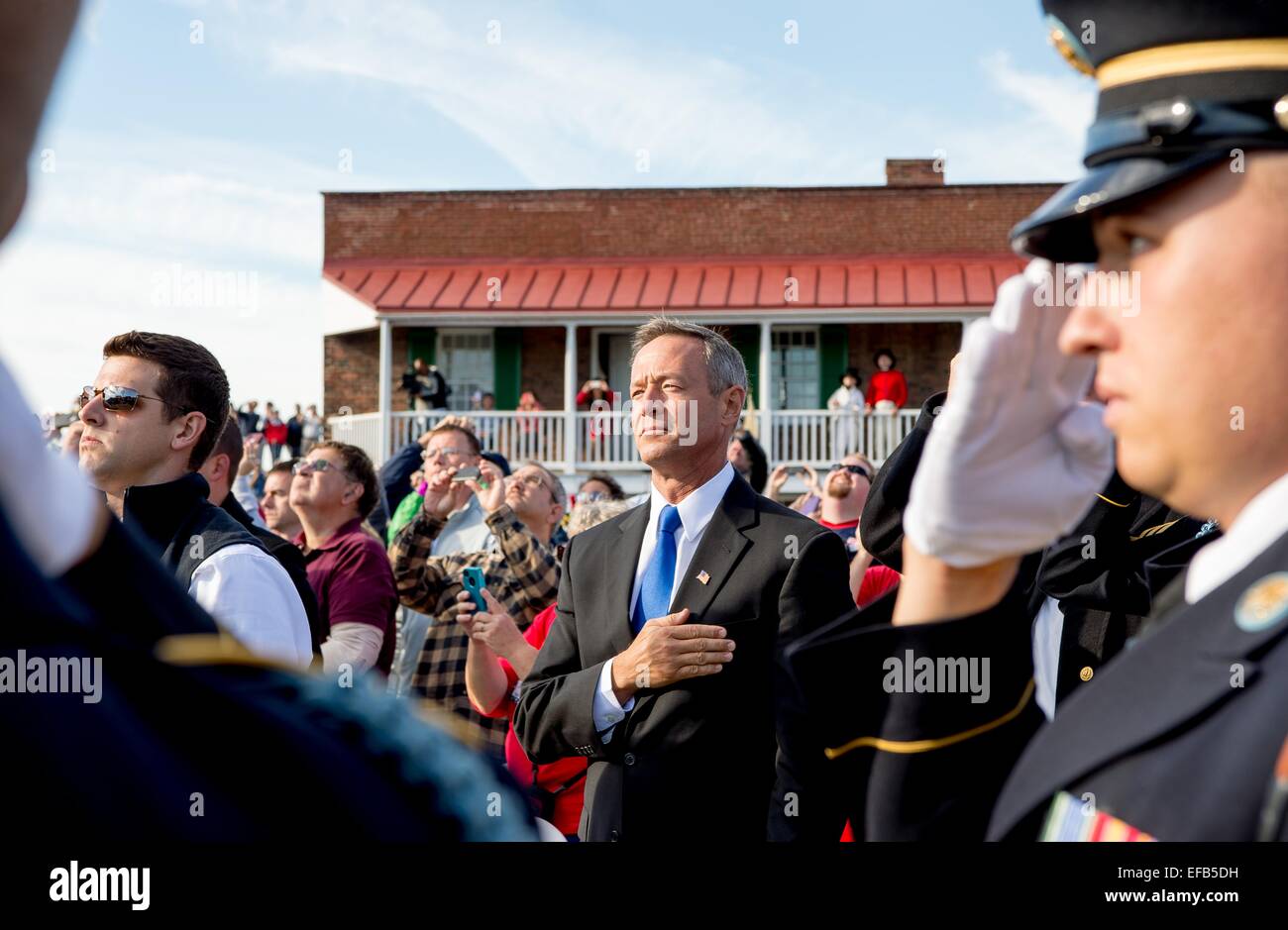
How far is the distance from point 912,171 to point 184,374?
2223cm

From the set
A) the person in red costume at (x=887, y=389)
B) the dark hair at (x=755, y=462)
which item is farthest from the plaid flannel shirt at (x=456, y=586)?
the person in red costume at (x=887, y=389)

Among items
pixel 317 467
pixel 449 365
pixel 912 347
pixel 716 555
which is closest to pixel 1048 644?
pixel 716 555

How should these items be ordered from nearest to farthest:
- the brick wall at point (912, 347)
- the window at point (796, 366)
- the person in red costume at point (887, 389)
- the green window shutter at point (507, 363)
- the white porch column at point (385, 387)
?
the person in red costume at point (887, 389), the white porch column at point (385, 387), the brick wall at point (912, 347), the window at point (796, 366), the green window shutter at point (507, 363)

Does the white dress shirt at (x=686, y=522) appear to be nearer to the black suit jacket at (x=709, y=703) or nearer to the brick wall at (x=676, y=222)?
the black suit jacket at (x=709, y=703)

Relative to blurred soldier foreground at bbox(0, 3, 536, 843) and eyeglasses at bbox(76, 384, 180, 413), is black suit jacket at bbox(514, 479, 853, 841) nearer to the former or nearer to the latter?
eyeglasses at bbox(76, 384, 180, 413)

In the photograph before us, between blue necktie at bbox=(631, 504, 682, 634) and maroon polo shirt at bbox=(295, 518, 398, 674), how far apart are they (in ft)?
5.43

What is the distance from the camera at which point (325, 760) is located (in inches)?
28.2

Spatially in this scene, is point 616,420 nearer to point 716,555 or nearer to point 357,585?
point 357,585

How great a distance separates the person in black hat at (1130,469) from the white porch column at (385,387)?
20095 millimetres

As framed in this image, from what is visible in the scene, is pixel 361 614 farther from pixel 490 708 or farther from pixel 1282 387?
pixel 1282 387

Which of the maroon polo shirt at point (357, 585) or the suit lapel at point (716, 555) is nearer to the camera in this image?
the suit lapel at point (716, 555)

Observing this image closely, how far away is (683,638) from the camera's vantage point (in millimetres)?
2973

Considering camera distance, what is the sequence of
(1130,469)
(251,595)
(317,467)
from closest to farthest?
(1130,469) → (251,595) → (317,467)

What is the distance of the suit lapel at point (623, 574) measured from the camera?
3.24 metres
